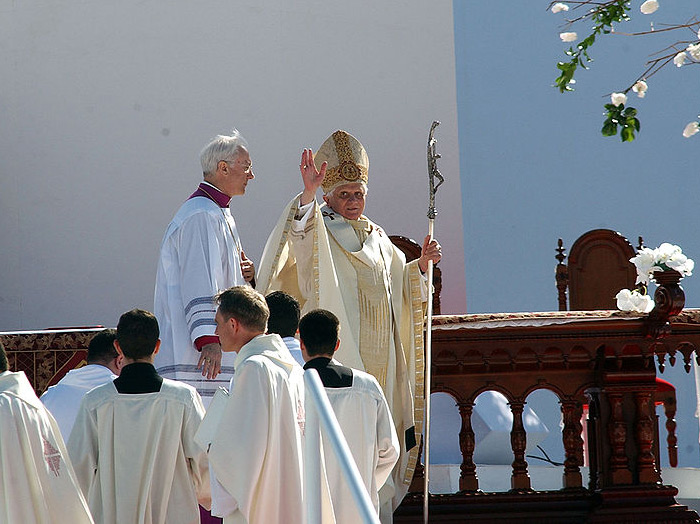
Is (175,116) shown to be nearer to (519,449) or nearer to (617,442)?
(519,449)

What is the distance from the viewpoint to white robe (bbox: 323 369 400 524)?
4.55 meters

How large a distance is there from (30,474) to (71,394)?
3.39 feet

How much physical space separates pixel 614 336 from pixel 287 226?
6.13ft

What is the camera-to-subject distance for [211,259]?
5.59 metres

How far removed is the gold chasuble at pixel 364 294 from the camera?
19.7 feet

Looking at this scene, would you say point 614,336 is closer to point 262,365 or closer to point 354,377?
point 354,377

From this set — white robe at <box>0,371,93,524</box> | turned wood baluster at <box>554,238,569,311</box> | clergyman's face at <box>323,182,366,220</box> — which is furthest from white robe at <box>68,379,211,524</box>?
turned wood baluster at <box>554,238,569,311</box>

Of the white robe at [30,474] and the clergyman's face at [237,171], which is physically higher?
the clergyman's face at [237,171]

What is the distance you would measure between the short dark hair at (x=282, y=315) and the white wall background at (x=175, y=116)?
17.7ft

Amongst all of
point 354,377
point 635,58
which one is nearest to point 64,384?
point 354,377

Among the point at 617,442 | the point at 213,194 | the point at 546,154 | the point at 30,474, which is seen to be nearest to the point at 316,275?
the point at 213,194

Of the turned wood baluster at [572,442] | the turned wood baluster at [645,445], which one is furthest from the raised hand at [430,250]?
the turned wood baluster at [645,445]

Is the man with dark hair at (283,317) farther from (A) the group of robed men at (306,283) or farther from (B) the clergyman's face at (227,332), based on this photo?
(B) the clergyman's face at (227,332)

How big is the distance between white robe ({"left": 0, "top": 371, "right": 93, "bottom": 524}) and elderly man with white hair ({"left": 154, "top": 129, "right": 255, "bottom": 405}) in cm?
143
